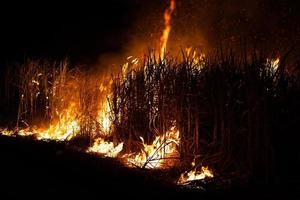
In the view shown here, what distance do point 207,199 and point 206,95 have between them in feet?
4.58

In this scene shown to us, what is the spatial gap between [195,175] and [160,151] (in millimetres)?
673

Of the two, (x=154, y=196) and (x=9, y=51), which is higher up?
(x=9, y=51)

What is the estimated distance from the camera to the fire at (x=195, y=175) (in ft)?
15.2

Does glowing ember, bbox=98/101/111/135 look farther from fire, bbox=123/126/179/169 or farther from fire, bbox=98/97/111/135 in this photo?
fire, bbox=123/126/179/169

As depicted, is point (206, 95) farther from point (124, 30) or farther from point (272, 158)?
point (124, 30)

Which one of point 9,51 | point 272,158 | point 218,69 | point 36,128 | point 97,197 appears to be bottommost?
point 97,197

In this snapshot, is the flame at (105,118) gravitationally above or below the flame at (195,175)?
above

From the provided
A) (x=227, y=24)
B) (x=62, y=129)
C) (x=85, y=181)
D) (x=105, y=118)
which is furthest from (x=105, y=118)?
(x=227, y=24)

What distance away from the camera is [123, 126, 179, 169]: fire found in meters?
5.14

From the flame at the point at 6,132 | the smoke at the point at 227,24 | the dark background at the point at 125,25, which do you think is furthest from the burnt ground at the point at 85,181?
the dark background at the point at 125,25

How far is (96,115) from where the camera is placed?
21.9ft

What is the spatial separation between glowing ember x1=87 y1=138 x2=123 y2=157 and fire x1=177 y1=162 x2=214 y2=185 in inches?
54.9

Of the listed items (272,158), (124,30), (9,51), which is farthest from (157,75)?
(9,51)

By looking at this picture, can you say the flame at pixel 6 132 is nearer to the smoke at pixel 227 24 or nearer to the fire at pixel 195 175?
the smoke at pixel 227 24
